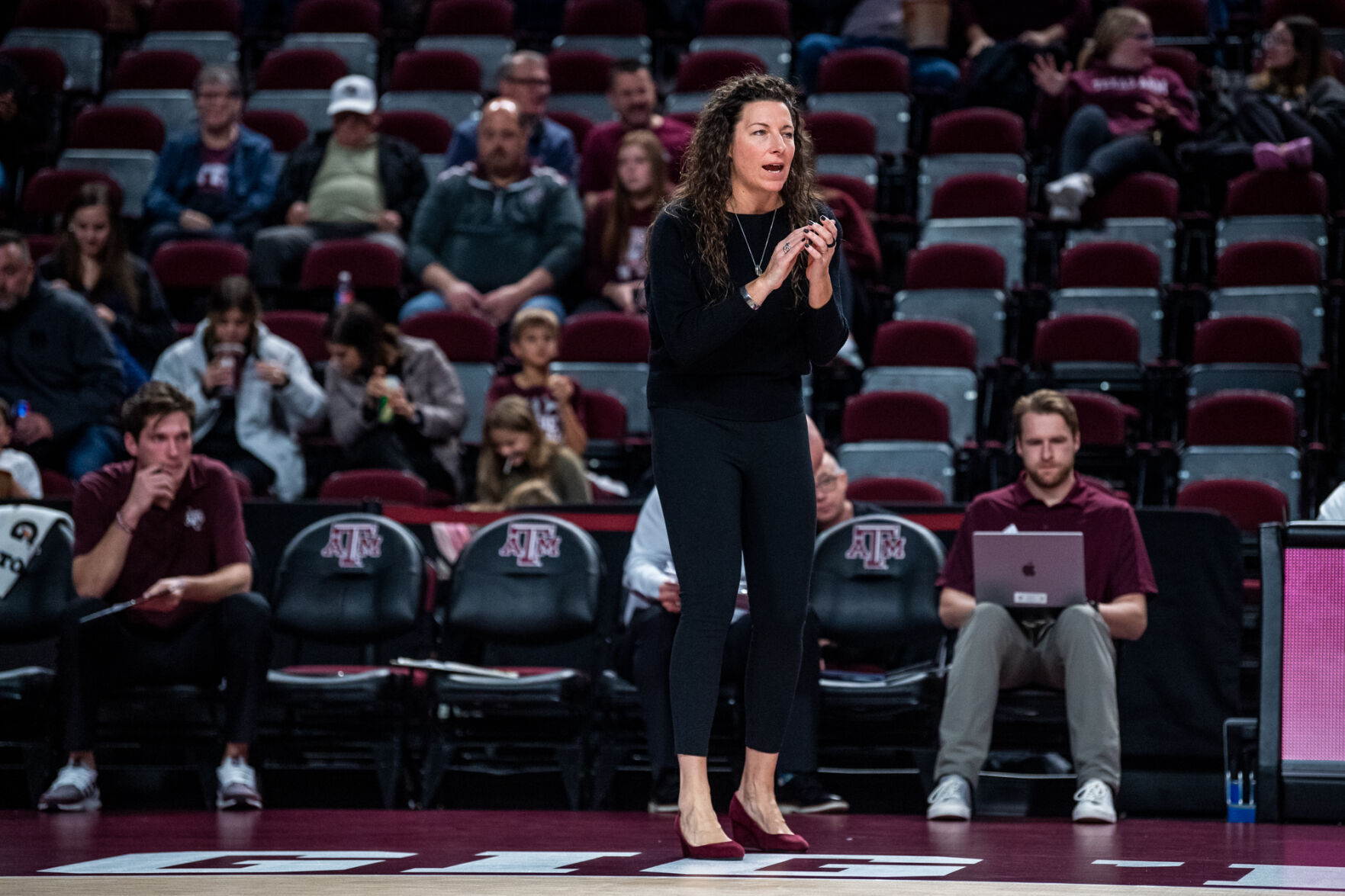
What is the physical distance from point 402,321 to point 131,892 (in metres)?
5.24

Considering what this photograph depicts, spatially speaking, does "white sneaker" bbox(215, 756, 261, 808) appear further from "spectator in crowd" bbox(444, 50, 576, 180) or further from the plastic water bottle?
"spectator in crowd" bbox(444, 50, 576, 180)

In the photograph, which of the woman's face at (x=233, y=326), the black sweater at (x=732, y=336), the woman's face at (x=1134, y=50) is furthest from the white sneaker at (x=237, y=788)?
the woman's face at (x=1134, y=50)

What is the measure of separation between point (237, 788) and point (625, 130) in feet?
14.8

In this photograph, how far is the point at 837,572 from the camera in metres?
5.18

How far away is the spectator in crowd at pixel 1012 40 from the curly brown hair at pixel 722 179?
598 centimetres

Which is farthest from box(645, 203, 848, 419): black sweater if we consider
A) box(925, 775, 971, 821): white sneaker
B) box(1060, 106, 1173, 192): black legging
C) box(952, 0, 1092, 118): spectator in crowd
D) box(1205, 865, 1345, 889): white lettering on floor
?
box(952, 0, 1092, 118): spectator in crowd

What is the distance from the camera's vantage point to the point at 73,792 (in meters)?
4.61

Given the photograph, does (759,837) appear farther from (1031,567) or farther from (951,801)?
(1031,567)

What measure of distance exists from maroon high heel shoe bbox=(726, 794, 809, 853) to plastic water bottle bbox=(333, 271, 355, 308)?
4712mm

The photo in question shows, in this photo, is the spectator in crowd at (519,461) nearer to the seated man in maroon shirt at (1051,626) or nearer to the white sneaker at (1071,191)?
the seated man in maroon shirt at (1051,626)

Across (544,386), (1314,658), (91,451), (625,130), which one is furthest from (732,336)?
(625,130)

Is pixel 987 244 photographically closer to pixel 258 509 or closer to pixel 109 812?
pixel 258 509

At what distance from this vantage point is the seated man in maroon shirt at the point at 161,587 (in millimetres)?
4805

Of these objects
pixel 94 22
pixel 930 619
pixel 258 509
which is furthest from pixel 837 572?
pixel 94 22
